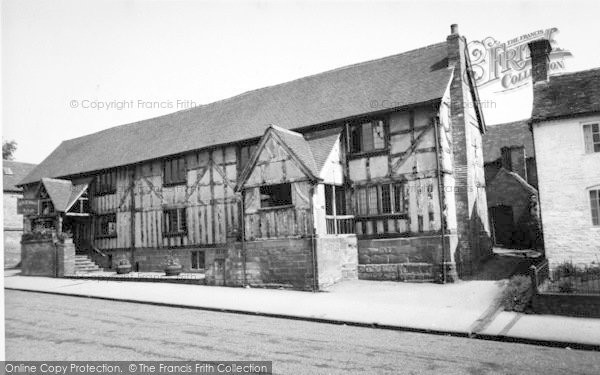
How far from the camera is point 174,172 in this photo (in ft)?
76.6

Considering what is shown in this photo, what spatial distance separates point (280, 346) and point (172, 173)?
660 inches

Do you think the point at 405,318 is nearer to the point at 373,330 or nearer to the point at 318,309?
the point at 373,330

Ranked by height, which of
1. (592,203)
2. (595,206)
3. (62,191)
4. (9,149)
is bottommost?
(595,206)

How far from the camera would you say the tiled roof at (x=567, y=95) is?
1526 centimetres

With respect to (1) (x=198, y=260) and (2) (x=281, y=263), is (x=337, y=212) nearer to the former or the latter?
(2) (x=281, y=263)

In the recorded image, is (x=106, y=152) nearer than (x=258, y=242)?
No

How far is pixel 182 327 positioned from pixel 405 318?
546 centimetres

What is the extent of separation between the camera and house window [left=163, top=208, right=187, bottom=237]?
22.8 meters

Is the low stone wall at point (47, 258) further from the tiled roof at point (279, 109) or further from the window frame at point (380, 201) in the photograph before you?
the window frame at point (380, 201)

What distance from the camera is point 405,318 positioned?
1081 cm

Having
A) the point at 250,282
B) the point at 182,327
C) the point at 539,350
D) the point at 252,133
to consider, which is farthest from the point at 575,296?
the point at 252,133

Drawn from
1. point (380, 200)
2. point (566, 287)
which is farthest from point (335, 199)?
point (566, 287)

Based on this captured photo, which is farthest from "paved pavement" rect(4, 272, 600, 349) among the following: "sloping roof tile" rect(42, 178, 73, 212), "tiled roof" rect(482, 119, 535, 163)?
"tiled roof" rect(482, 119, 535, 163)

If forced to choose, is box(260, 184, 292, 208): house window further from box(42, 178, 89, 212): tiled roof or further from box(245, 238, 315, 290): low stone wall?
box(42, 178, 89, 212): tiled roof
